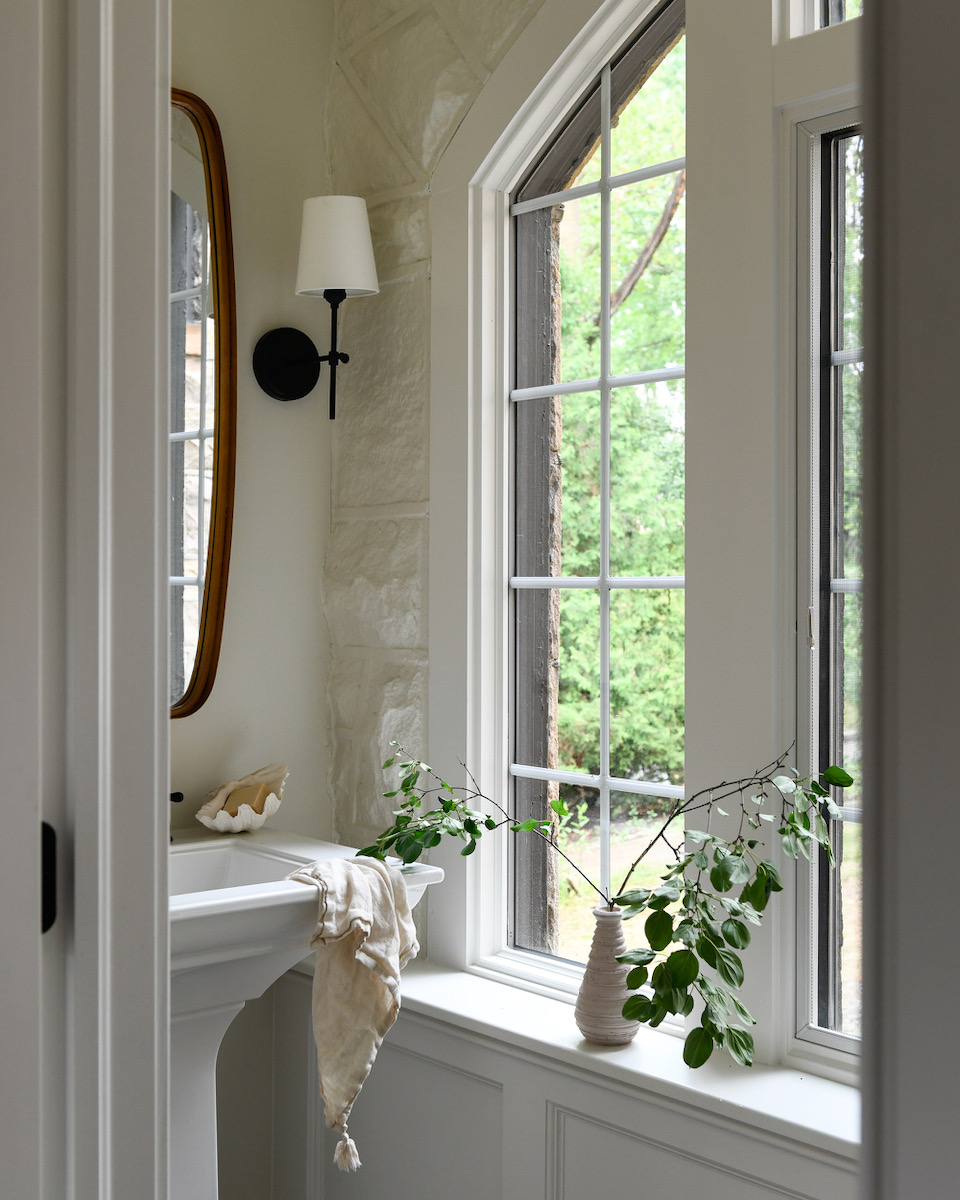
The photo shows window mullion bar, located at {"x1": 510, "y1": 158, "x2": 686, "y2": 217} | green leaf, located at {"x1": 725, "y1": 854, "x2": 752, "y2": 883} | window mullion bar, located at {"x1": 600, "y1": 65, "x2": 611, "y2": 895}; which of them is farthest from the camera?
window mullion bar, located at {"x1": 600, "y1": 65, "x2": 611, "y2": 895}

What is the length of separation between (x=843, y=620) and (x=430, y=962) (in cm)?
103

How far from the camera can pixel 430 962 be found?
1999mm

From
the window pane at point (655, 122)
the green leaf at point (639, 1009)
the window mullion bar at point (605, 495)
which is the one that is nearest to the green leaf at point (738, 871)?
the green leaf at point (639, 1009)

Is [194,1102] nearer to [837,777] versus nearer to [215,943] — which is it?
[215,943]

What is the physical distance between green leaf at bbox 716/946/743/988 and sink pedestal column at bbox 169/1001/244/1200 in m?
0.79

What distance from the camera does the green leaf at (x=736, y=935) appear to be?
4.47ft

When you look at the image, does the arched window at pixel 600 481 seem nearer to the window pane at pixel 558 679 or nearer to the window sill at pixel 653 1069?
the window pane at pixel 558 679

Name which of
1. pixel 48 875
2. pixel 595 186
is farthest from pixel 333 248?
pixel 48 875

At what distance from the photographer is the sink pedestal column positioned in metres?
1.62

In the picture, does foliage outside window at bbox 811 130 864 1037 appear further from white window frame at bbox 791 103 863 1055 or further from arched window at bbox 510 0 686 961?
arched window at bbox 510 0 686 961

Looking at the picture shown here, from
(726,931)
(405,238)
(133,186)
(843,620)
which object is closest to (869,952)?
(133,186)

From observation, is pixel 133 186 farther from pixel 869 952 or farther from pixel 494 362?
pixel 494 362

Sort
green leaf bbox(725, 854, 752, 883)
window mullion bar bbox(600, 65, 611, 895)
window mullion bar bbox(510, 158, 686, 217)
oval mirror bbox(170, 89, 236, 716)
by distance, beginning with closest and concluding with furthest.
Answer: green leaf bbox(725, 854, 752, 883) → window mullion bar bbox(510, 158, 686, 217) → window mullion bar bbox(600, 65, 611, 895) → oval mirror bbox(170, 89, 236, 716)

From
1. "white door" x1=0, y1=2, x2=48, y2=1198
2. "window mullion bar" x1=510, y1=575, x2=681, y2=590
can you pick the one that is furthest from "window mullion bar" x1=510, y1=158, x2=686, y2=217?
"white door" x1=0, y1=2, x2=48, y2=1198
